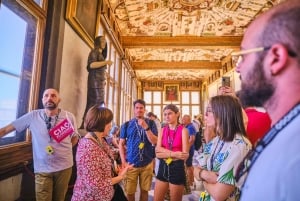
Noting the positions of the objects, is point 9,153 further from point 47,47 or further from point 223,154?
point 223,154

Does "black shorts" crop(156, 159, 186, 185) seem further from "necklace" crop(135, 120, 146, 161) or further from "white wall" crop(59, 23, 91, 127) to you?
"white wall" crop(59, 23, 91, 127)

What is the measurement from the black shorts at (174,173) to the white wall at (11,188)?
60.0 inches

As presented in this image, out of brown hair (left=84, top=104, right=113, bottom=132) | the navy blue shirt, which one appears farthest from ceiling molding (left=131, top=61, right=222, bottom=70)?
brown hair (left=84, top=104, right=113, bottom=132)

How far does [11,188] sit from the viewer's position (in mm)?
2129

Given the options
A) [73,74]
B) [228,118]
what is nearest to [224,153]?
[228,118]

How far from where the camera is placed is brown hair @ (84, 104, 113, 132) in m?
1.73

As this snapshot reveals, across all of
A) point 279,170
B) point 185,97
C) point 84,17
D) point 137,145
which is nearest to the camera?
point 279,170

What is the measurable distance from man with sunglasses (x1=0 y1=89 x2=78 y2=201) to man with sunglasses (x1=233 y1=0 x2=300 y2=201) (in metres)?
1.85

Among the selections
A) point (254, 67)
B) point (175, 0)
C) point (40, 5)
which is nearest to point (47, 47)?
point (40, 5)

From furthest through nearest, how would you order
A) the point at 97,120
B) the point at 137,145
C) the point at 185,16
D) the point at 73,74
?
the point at 185,16
the point at 73,74
the point at 137,145
the point at 97,120

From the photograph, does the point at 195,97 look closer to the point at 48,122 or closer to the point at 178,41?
the point at 178,41

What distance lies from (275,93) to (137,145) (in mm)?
2444

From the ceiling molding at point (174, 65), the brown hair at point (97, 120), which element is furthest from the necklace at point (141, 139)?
the ceiling molding at point (174, 65)

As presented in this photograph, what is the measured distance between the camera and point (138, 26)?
326 inches
